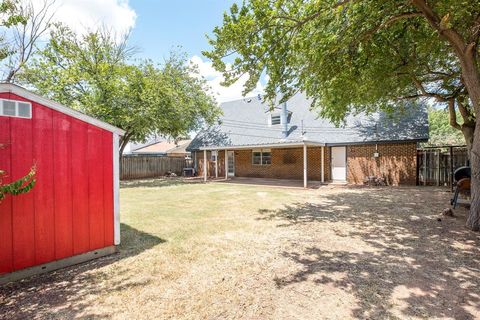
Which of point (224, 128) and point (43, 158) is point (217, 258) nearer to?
point (43, 158)

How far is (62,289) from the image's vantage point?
324 centimetres

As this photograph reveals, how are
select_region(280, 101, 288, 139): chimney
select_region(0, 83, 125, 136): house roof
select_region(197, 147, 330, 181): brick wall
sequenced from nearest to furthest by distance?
1. select_region(0, 83, 125, 136): house roof
2. select_region(197, 147, 330, 181): brick wall
3. select_region(280, 101, 288, 139): chimney

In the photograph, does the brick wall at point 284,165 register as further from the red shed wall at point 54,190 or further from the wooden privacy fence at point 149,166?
the red shed wall at point 54,190

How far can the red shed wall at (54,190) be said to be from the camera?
3.30m

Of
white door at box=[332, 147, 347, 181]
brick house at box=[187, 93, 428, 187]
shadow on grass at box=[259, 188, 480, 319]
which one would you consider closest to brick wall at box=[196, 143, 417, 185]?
brick house at box=[187, 93, 428, 187]

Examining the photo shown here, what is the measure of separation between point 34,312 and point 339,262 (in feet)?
13.5

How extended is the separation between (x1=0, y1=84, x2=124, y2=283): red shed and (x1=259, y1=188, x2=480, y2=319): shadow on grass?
3206mm

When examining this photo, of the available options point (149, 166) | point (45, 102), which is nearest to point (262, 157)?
point (149, 166)

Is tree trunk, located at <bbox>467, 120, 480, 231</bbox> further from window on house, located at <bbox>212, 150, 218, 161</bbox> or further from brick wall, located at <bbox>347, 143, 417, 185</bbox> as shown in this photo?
window on house, located at <bbox>212, 150, 218, 161</bbox>

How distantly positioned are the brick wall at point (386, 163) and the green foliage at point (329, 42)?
6140 mm

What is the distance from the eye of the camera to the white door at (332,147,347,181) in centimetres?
1473

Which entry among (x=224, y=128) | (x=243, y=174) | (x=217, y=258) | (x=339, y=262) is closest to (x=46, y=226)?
(x=217, y=258)

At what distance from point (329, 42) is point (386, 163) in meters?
10.1

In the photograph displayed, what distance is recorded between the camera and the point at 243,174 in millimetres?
18859
